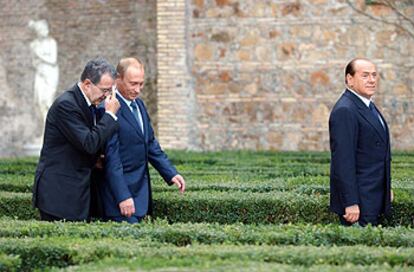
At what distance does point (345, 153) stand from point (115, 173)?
164 cm

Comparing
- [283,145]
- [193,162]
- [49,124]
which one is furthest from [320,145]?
[49,124]

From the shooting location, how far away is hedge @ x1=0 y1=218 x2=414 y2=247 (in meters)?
6.60

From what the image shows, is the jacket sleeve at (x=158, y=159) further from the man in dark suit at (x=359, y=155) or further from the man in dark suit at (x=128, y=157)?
the man in dark suit at (x=359, y=155)

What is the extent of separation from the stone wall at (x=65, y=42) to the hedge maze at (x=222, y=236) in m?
11.0

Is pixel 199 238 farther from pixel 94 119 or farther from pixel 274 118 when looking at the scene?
pixel 274 118

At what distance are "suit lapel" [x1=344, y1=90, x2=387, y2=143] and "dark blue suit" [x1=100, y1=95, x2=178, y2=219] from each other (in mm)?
1578

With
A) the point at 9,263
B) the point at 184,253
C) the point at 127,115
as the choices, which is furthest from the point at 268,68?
the point at 9,263

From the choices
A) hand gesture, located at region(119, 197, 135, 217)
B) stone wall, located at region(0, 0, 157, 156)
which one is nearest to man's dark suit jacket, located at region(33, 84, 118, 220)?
hand gesture, located at region(119, 197, 135, 217)

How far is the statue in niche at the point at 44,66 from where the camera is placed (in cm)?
2291

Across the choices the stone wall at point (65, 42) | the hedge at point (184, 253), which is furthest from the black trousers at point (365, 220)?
the stone wall at point (65, 42)

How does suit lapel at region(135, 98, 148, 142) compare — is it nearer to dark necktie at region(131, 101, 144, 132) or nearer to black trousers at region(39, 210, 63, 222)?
dark necktie at region(131, 101, 144, 132)

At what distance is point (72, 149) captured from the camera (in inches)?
312

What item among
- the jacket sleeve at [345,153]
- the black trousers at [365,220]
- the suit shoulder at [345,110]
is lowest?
the black trousers at [365,220]

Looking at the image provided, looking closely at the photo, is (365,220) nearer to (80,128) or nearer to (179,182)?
(179,182)
